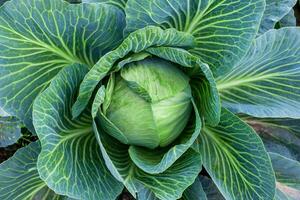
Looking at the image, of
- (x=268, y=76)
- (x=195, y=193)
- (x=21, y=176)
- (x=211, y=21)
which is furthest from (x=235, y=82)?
(x=21, y=176)

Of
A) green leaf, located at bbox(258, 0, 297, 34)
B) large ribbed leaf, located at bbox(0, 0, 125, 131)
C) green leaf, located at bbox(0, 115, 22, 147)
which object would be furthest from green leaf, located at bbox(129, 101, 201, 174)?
green leaf, located at bbox(0, 115, 22, 147)

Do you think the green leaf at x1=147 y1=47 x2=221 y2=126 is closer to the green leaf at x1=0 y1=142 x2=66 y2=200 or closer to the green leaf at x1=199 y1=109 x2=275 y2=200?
the green leaf at x1=199 y1=109 x2=275 y2=200

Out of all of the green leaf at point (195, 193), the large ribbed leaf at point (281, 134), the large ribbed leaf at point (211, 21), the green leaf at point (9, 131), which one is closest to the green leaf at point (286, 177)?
the large ribbed leaf at point (281, 134)

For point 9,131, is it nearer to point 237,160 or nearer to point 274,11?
point 237,160

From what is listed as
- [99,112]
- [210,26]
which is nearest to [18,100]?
[99,112]

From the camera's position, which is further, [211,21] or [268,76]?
[268,76]

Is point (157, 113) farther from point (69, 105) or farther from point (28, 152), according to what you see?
point (28, 152)

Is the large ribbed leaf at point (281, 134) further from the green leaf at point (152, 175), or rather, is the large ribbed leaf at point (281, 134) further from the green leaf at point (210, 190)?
the green leaf at point (152, 175)
